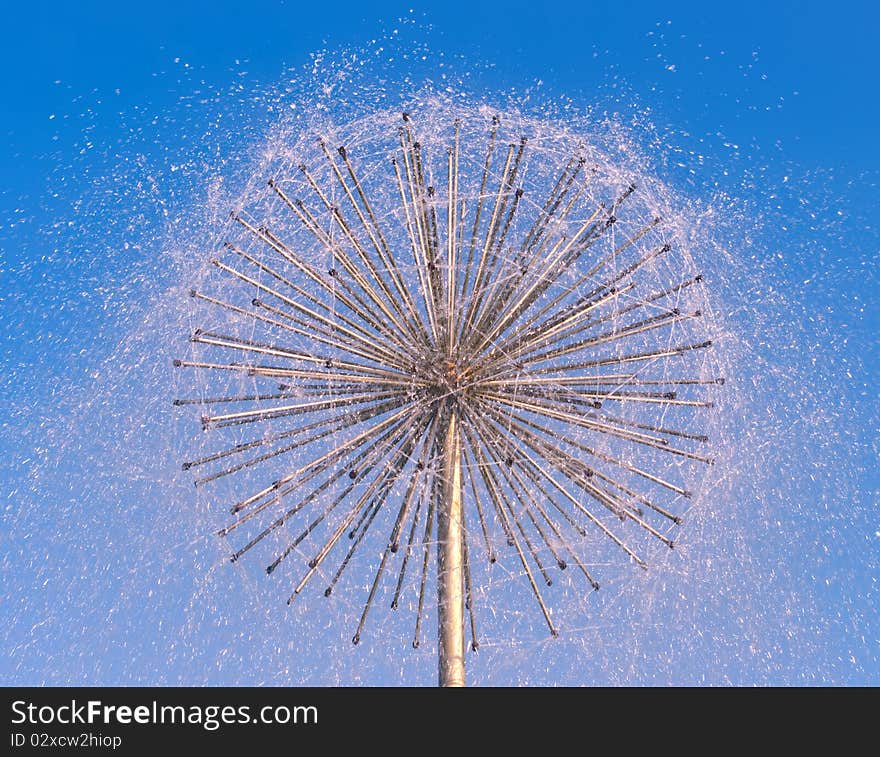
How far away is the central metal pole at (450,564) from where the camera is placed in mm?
16828

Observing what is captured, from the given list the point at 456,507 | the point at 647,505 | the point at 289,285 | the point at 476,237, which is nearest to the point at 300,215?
the point at 289,285

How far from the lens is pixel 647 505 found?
699 inches

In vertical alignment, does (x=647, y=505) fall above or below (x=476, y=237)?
below

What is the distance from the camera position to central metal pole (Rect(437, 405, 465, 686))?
663 inches

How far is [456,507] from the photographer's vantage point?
691 inches

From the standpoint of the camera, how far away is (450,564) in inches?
678
